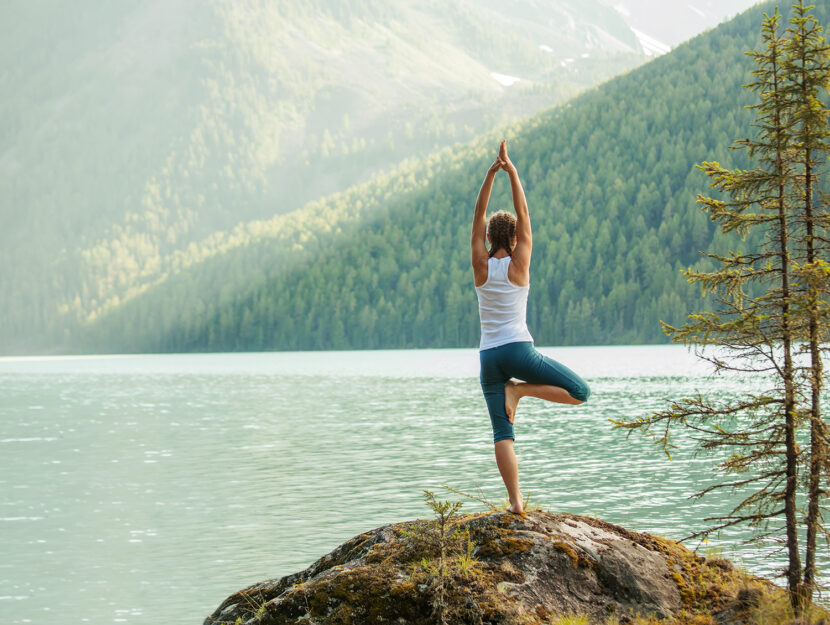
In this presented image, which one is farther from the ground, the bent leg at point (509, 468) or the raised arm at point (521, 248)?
the raised arm at point (521, 248)

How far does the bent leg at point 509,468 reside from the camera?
870 centimetres

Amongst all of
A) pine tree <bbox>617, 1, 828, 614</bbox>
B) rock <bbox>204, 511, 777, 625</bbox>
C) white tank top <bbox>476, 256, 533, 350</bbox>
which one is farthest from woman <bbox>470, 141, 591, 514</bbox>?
pine tree <bbox>617, 1, 828, 614</bbox>

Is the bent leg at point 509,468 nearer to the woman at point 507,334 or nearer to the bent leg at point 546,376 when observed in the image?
the woman at point 507,334

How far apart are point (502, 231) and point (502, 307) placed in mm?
671

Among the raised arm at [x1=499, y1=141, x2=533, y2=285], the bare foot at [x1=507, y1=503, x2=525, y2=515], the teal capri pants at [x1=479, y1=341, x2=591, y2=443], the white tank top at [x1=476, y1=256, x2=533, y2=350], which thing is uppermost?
the raised arm at [x1=499, y1=141, x2=533, y2=285]

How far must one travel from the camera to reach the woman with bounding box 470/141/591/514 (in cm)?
843

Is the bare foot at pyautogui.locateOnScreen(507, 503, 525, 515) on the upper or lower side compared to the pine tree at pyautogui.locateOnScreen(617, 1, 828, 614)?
lower

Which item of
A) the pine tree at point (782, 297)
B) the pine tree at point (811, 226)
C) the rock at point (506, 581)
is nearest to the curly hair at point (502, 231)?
the pine tree at point (782, 297)

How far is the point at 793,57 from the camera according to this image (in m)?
9.71

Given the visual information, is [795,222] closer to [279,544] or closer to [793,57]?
[793,57]

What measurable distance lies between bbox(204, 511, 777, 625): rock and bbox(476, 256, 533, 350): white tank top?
1661 millimetres

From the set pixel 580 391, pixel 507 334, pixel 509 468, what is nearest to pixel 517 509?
pixel 509 468

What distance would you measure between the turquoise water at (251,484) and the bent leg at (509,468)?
26.0 feet

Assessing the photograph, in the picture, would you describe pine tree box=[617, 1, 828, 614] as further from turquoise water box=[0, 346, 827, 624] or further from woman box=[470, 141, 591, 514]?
turquoise water box=[0, 346, 827, 624]
